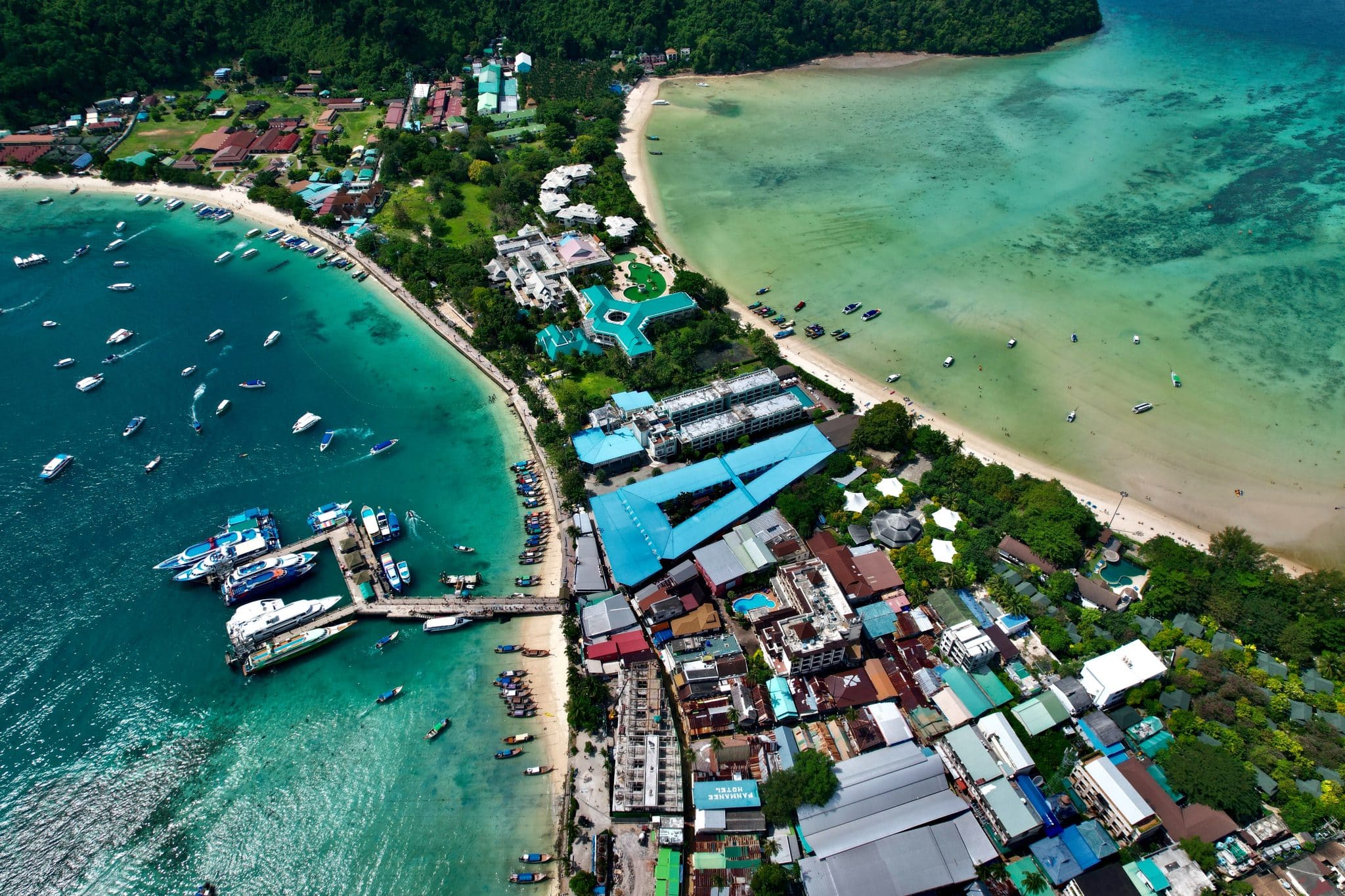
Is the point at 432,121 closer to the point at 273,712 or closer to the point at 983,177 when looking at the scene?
the point at 983,177

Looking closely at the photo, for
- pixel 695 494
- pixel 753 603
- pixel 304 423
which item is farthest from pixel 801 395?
pixel 304 423

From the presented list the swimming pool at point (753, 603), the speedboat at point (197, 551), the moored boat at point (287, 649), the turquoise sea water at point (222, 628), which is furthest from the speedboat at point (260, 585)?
the swimming pool at point (753, 603)

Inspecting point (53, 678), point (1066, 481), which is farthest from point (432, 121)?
point (1066, 481)

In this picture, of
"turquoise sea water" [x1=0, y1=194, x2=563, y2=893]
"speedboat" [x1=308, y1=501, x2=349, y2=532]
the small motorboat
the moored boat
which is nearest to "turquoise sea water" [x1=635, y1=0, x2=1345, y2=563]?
"turquoise sea water" [x1=0, y1=194, x2=563, y2=893]

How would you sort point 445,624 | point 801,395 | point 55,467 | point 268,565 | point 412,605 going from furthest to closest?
1. point 801,395
2. point 55,467
3. point 268,565
4. point 412,605
5. point 445,624

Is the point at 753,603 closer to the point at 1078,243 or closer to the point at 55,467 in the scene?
the point at 55,467

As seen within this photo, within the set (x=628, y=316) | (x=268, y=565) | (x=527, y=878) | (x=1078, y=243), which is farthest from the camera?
(x=1078, y=243)

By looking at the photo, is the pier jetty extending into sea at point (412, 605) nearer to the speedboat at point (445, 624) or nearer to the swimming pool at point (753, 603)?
the speedboat at point (445, 624)
